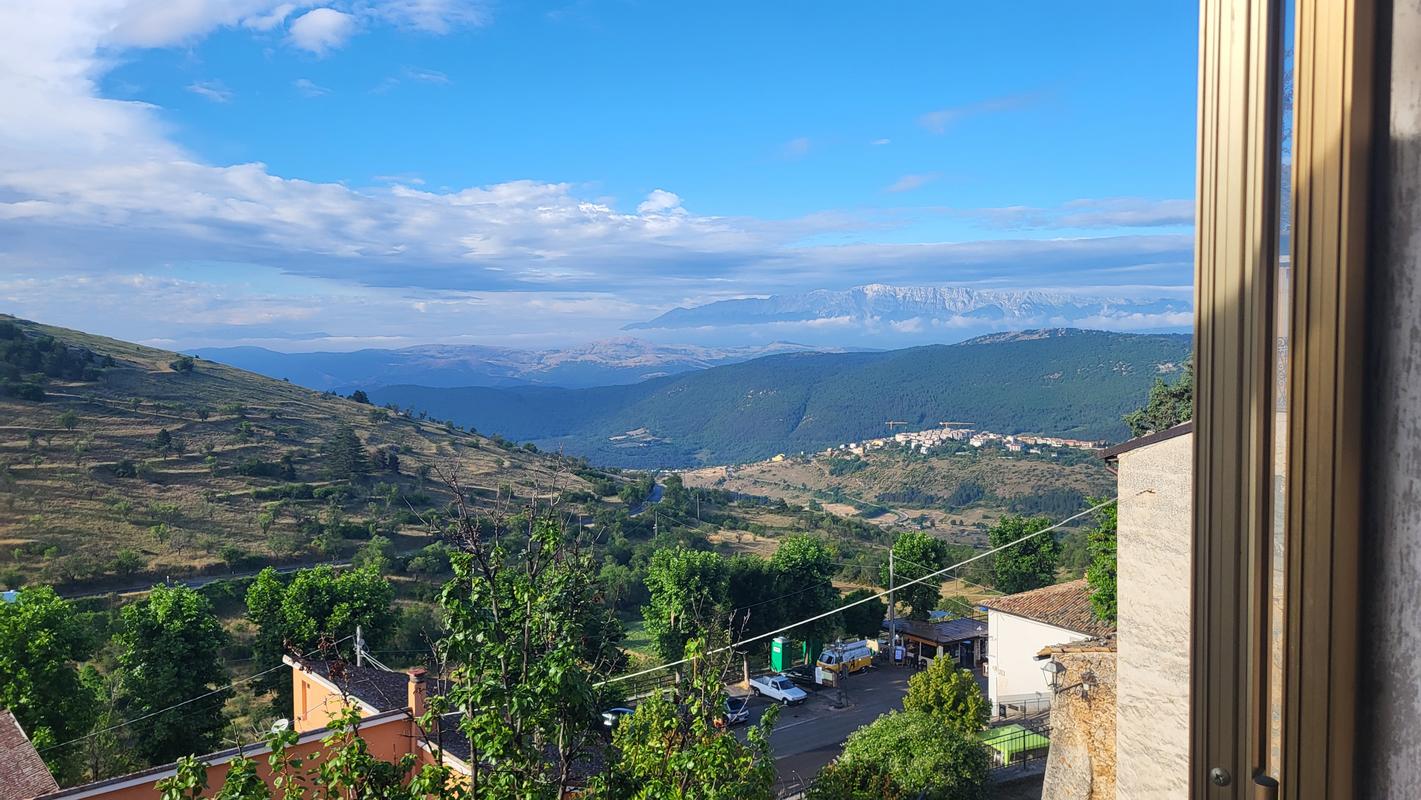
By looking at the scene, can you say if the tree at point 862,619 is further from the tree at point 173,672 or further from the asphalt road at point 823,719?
the tree at point 173,672

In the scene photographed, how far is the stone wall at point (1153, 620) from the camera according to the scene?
4336mm

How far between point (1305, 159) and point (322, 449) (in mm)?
49844

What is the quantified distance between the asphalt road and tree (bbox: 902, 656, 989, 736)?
1.56 metres

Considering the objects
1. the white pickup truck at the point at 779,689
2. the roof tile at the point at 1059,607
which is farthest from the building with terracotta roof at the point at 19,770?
the white pickup truck at the point at 779,689

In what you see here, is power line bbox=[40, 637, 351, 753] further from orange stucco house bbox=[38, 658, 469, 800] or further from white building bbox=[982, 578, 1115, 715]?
white building bbox=[982, 578, 1115, 715]

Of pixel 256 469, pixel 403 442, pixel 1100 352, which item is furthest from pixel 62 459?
pixel 1100 352

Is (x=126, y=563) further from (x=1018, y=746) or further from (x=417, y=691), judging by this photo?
(x=1018, y=746)

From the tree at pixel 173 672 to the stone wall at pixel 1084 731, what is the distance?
15.3 m

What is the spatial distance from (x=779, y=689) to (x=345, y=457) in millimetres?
29922

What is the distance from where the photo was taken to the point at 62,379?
45906 millimetres

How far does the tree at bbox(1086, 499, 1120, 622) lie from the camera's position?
48.2ft

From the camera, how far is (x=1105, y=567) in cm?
1512

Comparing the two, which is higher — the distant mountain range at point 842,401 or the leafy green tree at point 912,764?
the leafy green tree at point 912,764

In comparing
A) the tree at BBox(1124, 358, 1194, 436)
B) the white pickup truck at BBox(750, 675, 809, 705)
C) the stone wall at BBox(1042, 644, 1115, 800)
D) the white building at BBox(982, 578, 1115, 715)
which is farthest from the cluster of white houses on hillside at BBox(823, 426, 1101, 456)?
the stone wall at BBox(1042, 644, 1115, 800)
